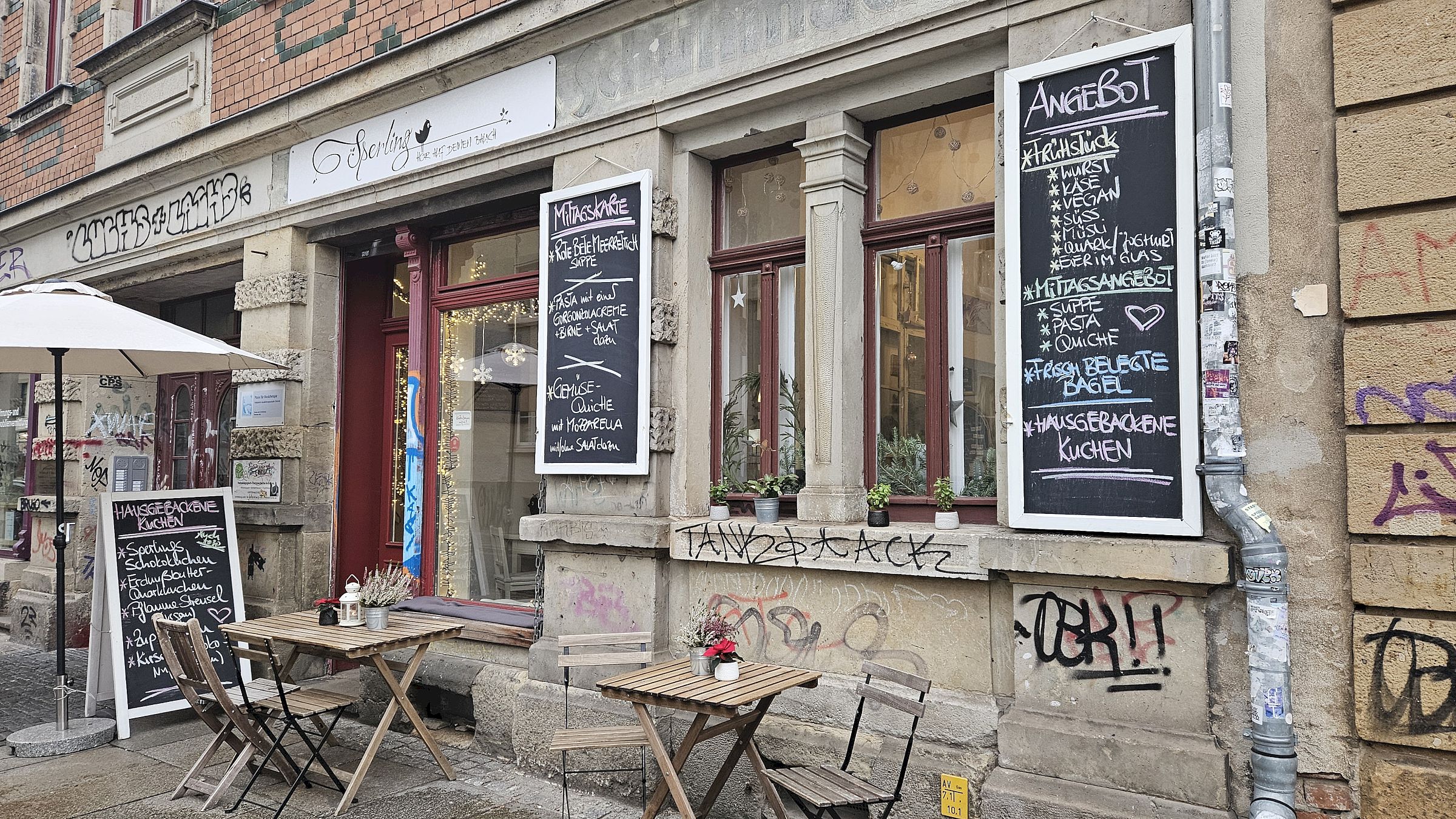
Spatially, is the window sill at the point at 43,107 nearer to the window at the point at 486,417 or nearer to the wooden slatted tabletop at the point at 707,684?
the window at the point at 486,417

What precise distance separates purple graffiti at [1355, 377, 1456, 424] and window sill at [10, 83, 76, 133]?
1172 cm

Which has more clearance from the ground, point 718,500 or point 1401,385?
point 1401,385

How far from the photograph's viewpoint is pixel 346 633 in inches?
216

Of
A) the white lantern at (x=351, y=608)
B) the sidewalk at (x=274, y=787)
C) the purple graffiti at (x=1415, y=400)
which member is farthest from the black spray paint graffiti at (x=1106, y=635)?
the white lantern at (x=351, y=608)

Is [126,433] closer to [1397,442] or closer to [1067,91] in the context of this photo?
[1067,91]

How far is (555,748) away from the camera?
4.66 metres

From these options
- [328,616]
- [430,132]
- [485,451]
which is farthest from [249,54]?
[328,616]

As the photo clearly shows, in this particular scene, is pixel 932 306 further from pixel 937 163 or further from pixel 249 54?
pixel 249 54

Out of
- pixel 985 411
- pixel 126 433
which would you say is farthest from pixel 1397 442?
pixel 126 433

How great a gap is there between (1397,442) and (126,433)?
10967 millimetres

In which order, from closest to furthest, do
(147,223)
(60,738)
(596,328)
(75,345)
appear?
1. (596,328)
2. (75,345)
3. (60,738)
4. (147,223)

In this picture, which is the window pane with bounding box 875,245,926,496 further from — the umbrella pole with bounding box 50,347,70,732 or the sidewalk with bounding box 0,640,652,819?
the umbrella pole with bounding box 50,347,70,732

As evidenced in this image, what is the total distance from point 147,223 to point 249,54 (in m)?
2.16

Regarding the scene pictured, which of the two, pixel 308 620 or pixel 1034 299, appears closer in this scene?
pixel 1034 299
